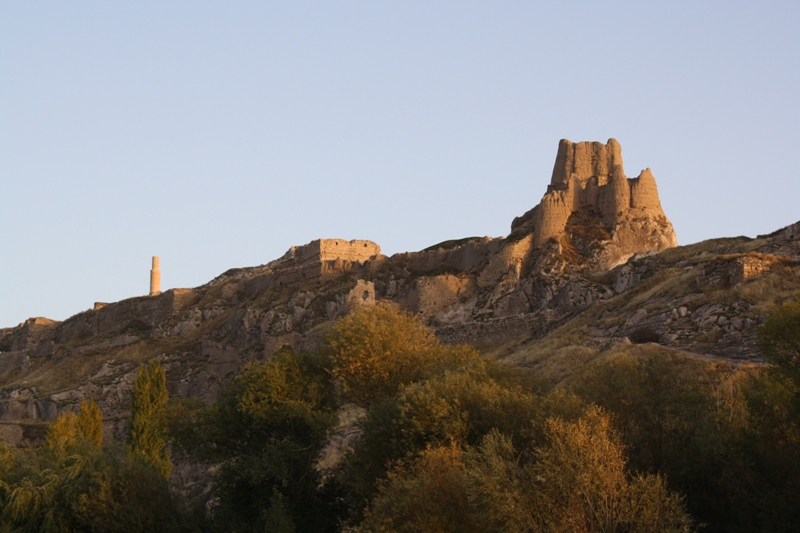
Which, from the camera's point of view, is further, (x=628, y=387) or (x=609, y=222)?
(x=609, y=222)

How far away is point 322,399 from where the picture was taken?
1254 inches

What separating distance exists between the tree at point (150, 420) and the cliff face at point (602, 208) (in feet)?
68.0

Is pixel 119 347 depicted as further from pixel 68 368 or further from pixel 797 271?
pixel 797 271

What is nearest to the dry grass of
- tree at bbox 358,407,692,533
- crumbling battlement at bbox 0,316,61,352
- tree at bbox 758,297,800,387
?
crumbling battlement at bbox 0,316,61,352

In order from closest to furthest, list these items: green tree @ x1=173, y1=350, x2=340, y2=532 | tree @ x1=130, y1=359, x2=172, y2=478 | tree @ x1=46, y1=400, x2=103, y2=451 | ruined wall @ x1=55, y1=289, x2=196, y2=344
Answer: green tree @ x1=173, y1=350, x2=340, y2=532
tree @ x1=130, y1=359, x2=172, y2=478
tree @ x1=46, y1=400, x2=103, y2=451
ruined wall @ x1=55, y1=289, x2=196, y2=344

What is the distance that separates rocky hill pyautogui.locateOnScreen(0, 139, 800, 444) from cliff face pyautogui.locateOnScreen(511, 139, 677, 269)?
0.07 meters

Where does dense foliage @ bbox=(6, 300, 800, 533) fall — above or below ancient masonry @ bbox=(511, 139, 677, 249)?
below

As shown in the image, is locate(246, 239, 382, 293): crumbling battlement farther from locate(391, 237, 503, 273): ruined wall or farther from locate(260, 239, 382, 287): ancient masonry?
locate(391, 237, 503, 273): ruined wall

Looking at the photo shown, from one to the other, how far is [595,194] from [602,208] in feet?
3.15

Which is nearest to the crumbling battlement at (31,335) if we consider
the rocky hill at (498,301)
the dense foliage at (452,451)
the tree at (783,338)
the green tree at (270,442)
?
the rocky hill at (498,301)

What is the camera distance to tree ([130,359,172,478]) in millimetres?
38844

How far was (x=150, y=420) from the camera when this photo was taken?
125 ft

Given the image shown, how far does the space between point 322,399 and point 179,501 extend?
4.65 meters

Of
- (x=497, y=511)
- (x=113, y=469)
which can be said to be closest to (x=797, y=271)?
(x=497, y=511)
